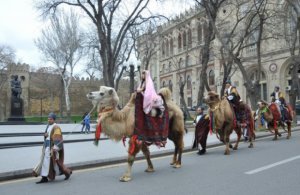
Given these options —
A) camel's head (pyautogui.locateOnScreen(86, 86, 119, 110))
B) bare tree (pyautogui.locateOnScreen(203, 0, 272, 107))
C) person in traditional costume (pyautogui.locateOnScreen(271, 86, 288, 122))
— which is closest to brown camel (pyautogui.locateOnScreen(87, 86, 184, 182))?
camel's head (pyautogui.locateOnScreen(86, 86, 119, 110))

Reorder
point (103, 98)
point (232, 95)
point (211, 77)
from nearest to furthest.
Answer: point (103, 98)
point (232, 95)
point (211, 77)

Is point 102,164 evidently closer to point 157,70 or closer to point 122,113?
point 122,113

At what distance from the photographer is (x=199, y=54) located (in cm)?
5516

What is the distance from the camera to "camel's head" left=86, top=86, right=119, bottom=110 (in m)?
8.49

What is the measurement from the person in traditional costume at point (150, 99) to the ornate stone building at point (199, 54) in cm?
2033

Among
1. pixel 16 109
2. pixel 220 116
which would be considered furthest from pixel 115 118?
pixel 16 109

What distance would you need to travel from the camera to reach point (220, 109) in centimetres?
1252

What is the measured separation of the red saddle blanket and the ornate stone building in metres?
20.3

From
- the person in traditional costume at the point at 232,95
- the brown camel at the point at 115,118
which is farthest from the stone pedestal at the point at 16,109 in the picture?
the brown camel at the point at 115,118

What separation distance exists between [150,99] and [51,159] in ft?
8.54

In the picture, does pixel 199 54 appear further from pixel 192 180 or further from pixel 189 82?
pixel 192 180

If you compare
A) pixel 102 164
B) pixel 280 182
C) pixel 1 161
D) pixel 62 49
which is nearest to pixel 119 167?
pixel 102 164

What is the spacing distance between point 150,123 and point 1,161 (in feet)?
17.3

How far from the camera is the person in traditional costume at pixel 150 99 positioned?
29.3ft
